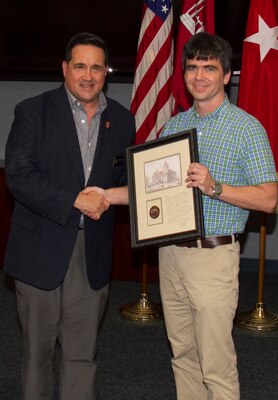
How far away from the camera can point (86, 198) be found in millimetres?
2721

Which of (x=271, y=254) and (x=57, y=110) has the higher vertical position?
(x=57, y=110)

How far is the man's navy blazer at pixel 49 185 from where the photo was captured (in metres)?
2.70

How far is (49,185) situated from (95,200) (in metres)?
0.21

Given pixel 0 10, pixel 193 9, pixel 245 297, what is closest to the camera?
pixel 193 9

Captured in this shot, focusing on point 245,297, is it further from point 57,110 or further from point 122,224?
point 57,110

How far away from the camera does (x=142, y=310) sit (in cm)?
518

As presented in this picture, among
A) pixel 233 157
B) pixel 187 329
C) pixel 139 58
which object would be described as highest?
pixel 139 58

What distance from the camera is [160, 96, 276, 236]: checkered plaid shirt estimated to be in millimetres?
2578

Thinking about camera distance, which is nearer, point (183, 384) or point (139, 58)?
point (183, 384)

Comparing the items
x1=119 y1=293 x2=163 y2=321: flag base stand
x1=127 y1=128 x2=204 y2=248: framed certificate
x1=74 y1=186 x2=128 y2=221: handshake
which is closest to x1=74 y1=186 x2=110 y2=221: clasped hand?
x1=74 y1=186 x2=128 y2=221: handshake

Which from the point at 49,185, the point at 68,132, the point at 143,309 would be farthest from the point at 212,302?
the point at 143,309

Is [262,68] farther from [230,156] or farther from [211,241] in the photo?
[211,241]

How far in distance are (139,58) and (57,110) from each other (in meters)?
2.42

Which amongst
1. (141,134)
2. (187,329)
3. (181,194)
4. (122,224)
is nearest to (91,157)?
(181,194)
